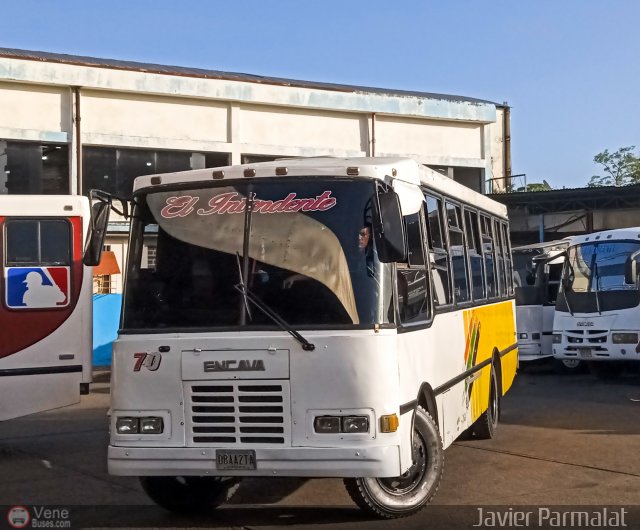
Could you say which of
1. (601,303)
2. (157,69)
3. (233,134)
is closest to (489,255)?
(601,303)

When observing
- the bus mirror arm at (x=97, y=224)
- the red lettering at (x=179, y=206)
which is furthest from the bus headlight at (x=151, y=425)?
the red lettering at (x=179, y=206)

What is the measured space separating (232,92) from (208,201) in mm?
24459

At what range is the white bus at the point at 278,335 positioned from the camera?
730cm

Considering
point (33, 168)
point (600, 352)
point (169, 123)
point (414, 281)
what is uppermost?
point (169, 123)

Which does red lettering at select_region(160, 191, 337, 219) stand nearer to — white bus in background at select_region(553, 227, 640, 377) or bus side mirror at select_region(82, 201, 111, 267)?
bus side mirror at select_region(82, 201, 111, 267)

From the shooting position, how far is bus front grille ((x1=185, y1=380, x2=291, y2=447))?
7371mm

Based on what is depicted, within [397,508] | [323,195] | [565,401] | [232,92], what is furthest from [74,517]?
[232,92]

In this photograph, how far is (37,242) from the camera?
38.9ft

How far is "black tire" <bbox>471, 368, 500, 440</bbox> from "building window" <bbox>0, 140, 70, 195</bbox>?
19220 mm

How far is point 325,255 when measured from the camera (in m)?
7.56

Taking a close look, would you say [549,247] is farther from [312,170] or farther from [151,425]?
[151,425]

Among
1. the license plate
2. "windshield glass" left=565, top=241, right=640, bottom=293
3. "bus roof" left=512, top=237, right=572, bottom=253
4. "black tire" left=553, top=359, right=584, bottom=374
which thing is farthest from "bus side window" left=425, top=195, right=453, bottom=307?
"black tire" left=553, top=359, right=584, bottom=374

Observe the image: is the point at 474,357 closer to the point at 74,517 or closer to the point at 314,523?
the point at 314,523

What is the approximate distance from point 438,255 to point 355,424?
2.49 metres
